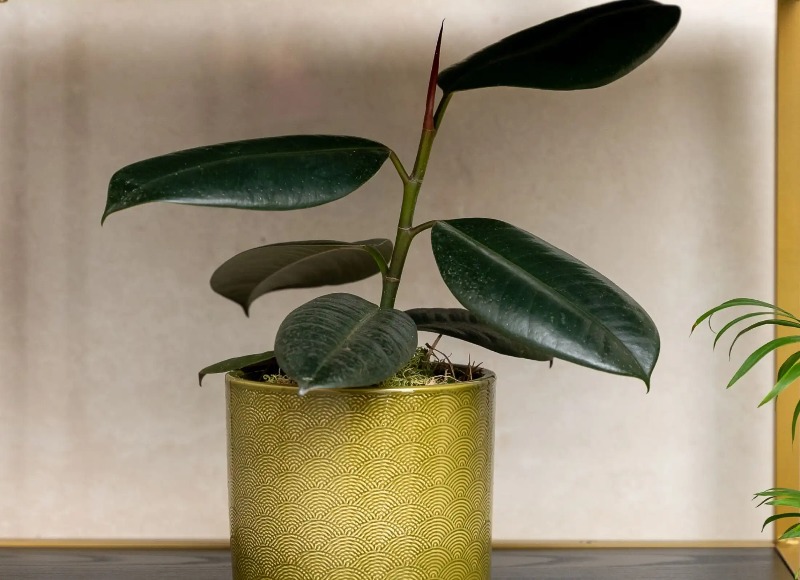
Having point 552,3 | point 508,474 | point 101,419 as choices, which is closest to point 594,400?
point 508,474

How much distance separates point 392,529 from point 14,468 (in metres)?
0.68

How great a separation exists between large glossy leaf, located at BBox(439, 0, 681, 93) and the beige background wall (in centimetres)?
38

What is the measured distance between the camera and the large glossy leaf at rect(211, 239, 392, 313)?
0.76 meters

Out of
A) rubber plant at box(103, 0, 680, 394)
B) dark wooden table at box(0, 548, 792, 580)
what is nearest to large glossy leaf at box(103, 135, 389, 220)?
rubber plant at box(103, 0, 680, 394)

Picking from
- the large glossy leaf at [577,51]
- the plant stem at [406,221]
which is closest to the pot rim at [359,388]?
the plant stem at [406,221]

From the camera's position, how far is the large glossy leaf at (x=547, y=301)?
1.77 feet

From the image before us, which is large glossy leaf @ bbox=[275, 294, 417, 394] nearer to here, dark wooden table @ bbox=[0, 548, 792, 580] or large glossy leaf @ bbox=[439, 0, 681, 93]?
large glossy leaf @ bbox=[439, 0, 681, 93]

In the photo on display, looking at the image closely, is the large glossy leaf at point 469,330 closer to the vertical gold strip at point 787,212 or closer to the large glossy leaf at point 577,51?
the large glossy leaf at point 577,51

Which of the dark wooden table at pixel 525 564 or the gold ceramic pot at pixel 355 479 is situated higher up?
the gold ceramic pot at pixel 355 479

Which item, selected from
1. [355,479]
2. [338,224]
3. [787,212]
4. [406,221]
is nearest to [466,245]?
[406,221]

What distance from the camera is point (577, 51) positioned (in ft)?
2.14

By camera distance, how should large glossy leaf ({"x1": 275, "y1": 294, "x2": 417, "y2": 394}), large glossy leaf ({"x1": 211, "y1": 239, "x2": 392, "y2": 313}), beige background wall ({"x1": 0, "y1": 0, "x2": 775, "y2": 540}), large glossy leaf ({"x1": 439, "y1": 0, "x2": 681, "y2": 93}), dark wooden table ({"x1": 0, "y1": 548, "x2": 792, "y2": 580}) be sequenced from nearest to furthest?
1. large glossy leaf ({"x1": 275, "y1": 294, "x2": 417, "y2": 394})
2. large glossy leaf ({"x1": 439, "y1": 0, "x2": 681, "y2": 93})
3. large glossy leaf ({"x1": 211, "y1": 239, "x2": 392, "y2": 313})
4. dark wooden table ({"x1": 0, "y1": 548, "x2": 792, "y2": 580})
5. beige background wall ({"x1": 0, "y1": 0, "x2": 775, "y2": 540})

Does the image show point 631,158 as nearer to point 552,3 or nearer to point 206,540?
point 552,3

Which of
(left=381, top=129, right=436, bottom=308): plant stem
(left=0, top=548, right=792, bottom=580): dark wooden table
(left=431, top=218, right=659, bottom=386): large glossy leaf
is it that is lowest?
(left=0, top=548, right=792, bottom=580): dark wooden table
